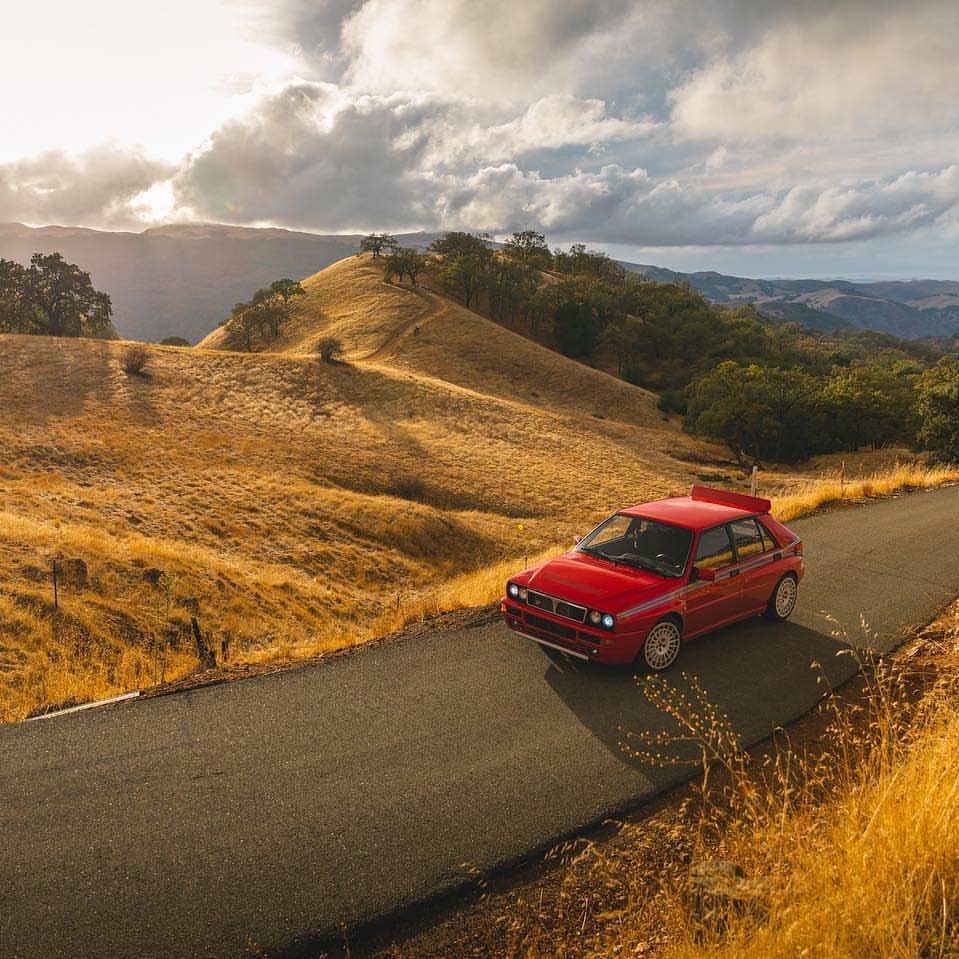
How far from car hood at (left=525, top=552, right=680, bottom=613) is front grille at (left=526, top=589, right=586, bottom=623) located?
6 centimetres

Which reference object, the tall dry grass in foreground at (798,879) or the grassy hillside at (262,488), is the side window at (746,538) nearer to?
the tall dry grass in foreground at (798,879)

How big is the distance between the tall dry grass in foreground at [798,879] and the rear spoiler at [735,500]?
12.3 ft

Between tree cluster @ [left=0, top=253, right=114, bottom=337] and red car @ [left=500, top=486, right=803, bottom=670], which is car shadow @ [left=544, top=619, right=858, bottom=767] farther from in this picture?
tree cluster @ [left=0, top=253, right=114, bottom=337]

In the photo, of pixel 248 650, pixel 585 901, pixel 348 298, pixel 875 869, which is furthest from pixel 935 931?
pixel 348 298

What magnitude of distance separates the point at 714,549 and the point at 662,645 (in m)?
1.39

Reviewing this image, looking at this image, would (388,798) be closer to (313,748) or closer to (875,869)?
(313,748)

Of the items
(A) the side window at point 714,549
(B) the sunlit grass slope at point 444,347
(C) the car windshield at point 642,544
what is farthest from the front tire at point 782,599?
(B) the sunlit grass slope at point 444,347

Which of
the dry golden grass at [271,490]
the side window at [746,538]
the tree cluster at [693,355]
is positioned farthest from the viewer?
the tree cluster at [693,355]

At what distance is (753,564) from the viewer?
27.2 feet

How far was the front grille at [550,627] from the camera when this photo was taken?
23.4ft

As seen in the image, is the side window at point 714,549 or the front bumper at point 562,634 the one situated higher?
the side window at point 714,549

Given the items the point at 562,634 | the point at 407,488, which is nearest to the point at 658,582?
the point at 562,634

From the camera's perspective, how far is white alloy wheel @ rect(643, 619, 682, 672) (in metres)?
7.17

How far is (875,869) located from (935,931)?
324 millimetres
